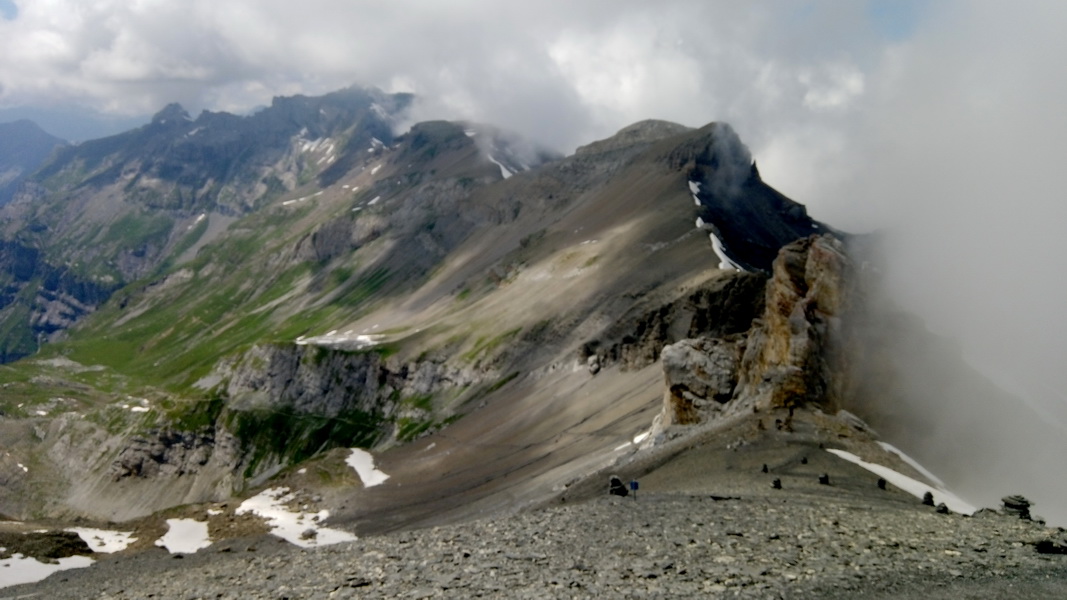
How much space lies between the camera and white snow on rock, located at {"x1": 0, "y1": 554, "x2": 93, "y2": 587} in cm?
5706

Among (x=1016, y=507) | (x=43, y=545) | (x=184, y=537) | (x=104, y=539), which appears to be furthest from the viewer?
(x=184, y=537)

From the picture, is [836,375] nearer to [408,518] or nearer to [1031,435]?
[1031,435]

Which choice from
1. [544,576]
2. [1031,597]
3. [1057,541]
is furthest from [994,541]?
[544,576]

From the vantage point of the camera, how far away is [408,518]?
3939 inches

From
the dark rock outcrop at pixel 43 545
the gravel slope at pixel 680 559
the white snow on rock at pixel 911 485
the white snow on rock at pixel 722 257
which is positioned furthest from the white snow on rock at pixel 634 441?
the white snow on rock at pixel 722 257

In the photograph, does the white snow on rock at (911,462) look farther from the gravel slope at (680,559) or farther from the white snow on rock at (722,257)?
the white snow on rock at (722,257)

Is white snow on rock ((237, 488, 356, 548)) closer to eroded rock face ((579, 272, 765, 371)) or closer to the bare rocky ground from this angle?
the bare rocky ground

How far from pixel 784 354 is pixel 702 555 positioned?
3881 centimetres

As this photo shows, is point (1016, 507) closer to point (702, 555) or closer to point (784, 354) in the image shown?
point (702, 555)

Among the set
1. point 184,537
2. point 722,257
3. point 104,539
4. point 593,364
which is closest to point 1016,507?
point 104,539

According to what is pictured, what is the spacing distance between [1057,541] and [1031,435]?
3270cm

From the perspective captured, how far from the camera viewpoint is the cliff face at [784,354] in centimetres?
5950

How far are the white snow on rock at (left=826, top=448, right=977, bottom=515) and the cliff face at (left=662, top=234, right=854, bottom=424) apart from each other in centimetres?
1041

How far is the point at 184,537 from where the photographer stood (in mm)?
84375
